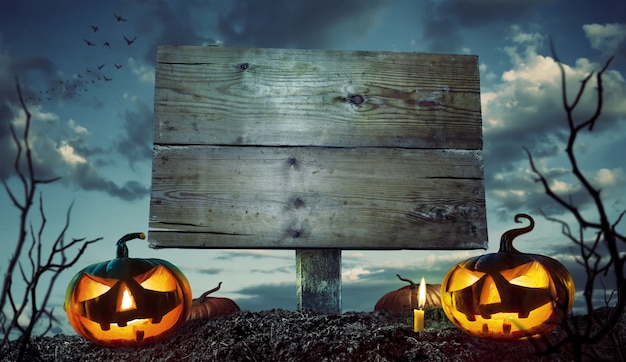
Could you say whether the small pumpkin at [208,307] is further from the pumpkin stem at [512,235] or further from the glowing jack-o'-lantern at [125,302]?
the pumpkin stem at [512,235]

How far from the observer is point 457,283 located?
3412 mm

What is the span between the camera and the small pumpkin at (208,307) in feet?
15.2

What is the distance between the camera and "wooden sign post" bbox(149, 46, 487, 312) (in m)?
4.12

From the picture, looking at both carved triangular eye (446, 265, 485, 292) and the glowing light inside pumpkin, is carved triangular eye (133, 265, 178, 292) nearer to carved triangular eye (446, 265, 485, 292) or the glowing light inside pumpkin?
the glowing light inside pumpkin

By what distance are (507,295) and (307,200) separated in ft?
5.06

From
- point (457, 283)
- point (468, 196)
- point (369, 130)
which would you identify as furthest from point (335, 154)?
point (457, 283)

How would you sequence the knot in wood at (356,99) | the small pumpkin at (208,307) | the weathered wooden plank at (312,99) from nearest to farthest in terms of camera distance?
the weathered wooden plank at (312,99) → the knot in wood at (356,99) → the small pumpkin at (208,307)

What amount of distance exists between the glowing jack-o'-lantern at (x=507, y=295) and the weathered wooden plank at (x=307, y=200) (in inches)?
34.1

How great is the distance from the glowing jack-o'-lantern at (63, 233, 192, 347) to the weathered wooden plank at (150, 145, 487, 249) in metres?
0.57

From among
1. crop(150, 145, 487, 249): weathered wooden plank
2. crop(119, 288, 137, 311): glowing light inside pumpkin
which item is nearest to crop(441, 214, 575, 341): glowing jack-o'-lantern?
crop(150, 145, 487, 249): weathered wooden plank

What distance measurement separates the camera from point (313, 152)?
4211mm

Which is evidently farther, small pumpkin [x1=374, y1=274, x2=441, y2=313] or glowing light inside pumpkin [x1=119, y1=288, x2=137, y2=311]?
small pumpkin [x1=374, y1=274, x2=441, y2=313]

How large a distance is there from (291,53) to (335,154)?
87 centimetres

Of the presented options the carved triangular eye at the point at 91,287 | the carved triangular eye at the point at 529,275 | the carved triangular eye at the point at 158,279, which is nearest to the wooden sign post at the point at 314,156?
the carved triangular eye at the point at 158,279
